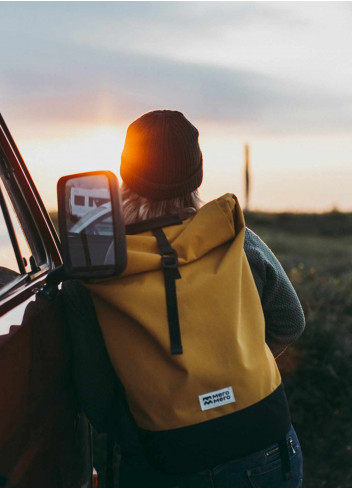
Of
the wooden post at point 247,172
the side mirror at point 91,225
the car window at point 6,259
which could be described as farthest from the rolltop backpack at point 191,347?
the wooden post at point 247,172

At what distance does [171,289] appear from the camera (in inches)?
72.0

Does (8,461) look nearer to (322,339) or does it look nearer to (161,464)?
(161,464)

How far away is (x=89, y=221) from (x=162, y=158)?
460 mm

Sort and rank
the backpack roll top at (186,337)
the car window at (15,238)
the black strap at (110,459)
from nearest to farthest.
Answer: the backpack roll top at (186,337) → the black strap at (110,459) → the car window at (15,238)

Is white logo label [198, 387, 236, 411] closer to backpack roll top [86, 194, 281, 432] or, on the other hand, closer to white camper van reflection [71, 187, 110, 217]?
backpack roll top [86, 194, 281, 432]

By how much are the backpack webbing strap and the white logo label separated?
0.15m

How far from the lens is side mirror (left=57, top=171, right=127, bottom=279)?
1748 millimetres

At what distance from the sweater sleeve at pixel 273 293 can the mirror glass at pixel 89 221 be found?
58 cm

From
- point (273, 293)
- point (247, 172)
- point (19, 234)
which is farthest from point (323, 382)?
A: point (247, 172)

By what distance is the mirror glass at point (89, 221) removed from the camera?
5.81 feet

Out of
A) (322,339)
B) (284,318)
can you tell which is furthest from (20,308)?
(322,339)

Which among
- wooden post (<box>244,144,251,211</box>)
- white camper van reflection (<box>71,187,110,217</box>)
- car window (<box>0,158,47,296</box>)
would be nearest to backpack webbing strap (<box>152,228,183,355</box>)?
white camper van reflection (<box>71,187,110,217</box>)

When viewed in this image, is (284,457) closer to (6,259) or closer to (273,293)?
(273,293)

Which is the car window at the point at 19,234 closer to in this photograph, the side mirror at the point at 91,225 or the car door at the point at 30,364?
the car door at the point at 30,364
